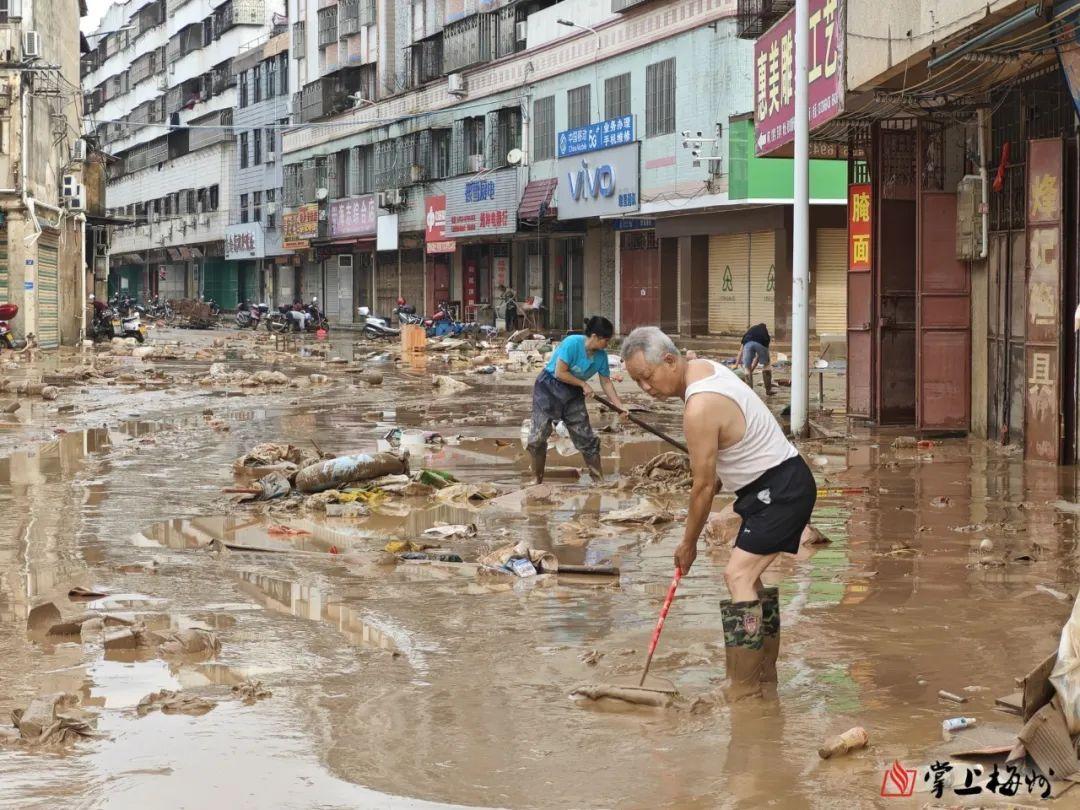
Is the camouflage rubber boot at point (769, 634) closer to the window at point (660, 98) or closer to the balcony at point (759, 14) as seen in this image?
the balcony at point (759, 14)

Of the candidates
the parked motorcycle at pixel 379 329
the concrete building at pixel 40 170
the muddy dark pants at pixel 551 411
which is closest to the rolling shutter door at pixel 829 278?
the parked motorcycle at pixel 379 329

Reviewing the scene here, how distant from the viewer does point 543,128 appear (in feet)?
134

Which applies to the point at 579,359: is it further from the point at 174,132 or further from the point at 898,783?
the point at 174,132

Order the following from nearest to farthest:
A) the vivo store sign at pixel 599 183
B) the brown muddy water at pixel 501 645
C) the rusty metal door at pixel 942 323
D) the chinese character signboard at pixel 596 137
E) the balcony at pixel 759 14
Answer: the brown muddy water at pixel 501 645
the rusty metal door at pixel 942 323
the balcony at pixel 759 14
the vivo store sign at pixel 599 183
the chinese character signboard at pixel 596 137

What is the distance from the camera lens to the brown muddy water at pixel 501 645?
4625mm

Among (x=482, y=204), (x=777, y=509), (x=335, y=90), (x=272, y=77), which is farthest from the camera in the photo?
(x=272, y=77)

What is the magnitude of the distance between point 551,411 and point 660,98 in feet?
79.2

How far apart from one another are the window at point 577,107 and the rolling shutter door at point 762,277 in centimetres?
746

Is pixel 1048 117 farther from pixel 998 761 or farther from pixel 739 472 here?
pixel 998 761

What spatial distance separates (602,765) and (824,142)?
14.0 metres

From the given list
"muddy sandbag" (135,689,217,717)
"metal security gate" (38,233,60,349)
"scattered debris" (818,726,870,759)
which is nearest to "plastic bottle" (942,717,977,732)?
"scattered debris" (818,726,870,759)

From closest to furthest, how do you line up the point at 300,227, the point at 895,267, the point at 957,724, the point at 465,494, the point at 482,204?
the point at 957,724, the point at 465,494, the point at 895,267, the point at 482,204, the point at 300,227

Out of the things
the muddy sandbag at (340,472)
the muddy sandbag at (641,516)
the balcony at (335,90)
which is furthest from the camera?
the balcony at (335,90)

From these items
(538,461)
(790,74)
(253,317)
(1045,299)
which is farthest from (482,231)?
(1045,299)
